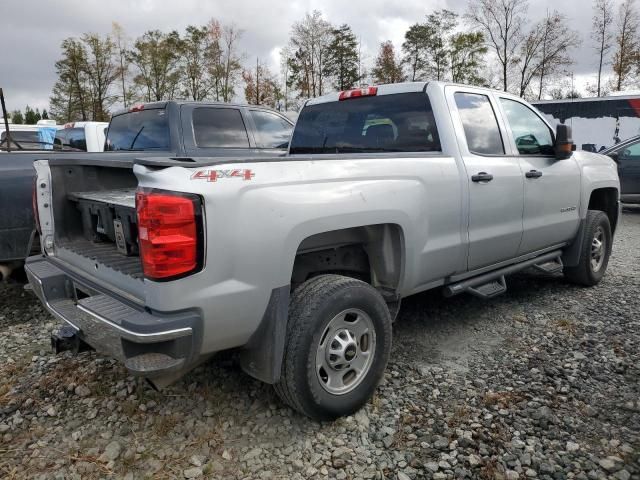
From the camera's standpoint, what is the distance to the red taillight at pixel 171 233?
210cm

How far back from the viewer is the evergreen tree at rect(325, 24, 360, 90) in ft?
116

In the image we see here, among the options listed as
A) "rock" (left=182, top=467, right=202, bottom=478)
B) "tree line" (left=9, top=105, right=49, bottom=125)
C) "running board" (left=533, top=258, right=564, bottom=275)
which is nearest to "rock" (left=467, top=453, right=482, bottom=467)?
"rock" (left=182, top=467, right=202, bottom=478)

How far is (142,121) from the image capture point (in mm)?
5723

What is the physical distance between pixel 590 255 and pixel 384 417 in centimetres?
331

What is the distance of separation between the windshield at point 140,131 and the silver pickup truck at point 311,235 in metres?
1.82

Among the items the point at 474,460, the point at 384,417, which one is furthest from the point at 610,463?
the point at 384,417

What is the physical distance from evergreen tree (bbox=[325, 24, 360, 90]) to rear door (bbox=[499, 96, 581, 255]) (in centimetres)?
3196

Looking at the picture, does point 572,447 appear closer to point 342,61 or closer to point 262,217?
point 262,217

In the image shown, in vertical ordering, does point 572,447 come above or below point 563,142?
below

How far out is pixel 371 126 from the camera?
3834mm

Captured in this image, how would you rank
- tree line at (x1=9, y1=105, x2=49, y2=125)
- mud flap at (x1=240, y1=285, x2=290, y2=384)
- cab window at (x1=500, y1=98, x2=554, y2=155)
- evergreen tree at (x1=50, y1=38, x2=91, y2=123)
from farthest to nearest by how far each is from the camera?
tree line at (x1=9, y1=105, x2=49, y2=125), evergreen tree at (x1=50, y1=38, x2=91, y2=123), cab window at (x1=500, y1=98, x2=554, y2=155), mud flap at (x1=240, y1=285, x2=290, y2=384)

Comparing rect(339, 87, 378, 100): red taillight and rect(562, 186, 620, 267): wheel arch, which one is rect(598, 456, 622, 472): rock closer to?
rect(339, 87, 378, 100): red taillight

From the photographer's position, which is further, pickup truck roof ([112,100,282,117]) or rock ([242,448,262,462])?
pickup truck roof ([112,100,282,117])

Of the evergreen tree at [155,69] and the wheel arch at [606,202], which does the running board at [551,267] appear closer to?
the wheel arch at [606,202]
